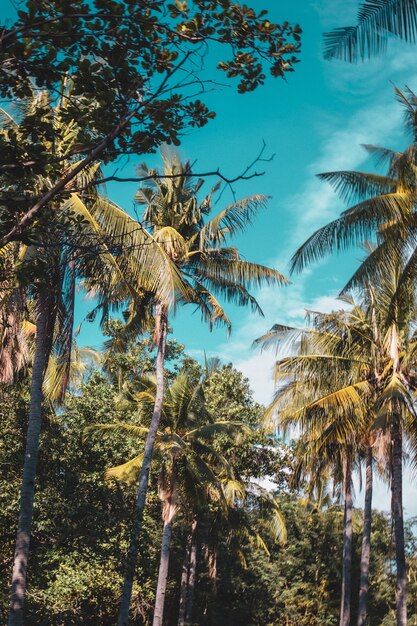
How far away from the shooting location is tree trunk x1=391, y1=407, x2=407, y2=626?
16.4 metres

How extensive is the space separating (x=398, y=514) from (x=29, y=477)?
9.47m

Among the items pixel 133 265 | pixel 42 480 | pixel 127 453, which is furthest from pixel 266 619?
pixel 133 265

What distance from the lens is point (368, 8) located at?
708 centimetres

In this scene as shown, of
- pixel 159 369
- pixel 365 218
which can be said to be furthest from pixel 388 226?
pixel 159 369

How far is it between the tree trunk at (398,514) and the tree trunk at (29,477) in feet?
28.1

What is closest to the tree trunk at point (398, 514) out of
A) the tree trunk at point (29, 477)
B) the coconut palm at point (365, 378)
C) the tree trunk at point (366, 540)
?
the coconut palm at point (365, 378)

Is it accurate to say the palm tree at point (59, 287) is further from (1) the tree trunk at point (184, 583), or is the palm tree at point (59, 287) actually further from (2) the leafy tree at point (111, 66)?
(1) the tree trunk at point (184, 583)

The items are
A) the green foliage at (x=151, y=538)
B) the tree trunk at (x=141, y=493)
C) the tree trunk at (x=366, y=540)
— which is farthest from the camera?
the tree trunk at (x=366, y=540)

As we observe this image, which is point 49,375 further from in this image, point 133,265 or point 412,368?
point 412,368

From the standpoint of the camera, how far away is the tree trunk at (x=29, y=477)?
997 cm

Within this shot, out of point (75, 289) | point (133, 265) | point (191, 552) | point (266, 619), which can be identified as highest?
point (133, 265)

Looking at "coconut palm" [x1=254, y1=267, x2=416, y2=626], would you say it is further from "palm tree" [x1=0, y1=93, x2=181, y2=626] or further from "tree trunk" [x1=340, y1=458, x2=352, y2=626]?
"palm tree" [x1=0, y1=93, x2=181, y2=626]

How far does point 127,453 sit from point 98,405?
90.4 inches

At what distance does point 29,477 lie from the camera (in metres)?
10.8
